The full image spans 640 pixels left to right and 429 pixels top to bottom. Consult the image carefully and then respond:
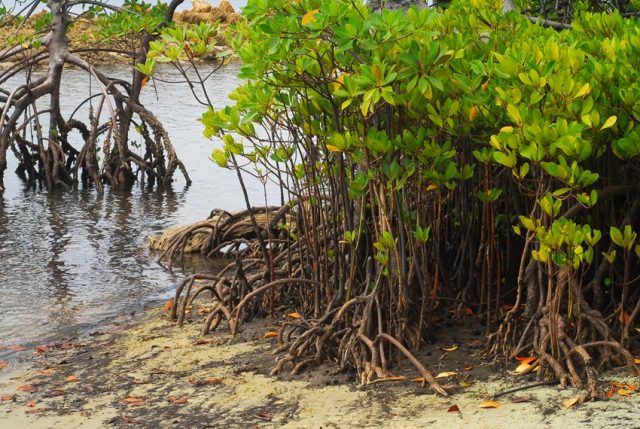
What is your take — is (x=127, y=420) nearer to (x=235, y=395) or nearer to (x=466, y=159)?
(x=235, y=395)

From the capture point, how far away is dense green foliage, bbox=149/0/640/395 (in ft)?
14.2

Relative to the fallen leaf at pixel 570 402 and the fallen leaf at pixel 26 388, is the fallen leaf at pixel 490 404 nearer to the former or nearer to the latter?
the fallen leaf at pixel 570 402

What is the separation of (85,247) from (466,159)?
5.43 metres

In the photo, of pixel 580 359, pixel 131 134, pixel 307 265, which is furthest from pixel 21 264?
pixel 131 134

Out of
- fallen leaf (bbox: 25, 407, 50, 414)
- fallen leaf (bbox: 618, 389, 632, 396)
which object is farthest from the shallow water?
fallen leaf (bbox: 618, 389, 632, 396)

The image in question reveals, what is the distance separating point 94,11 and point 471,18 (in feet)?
26.7

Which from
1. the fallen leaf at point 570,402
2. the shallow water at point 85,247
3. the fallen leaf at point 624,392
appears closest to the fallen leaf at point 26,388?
the shallow water at point 85,247

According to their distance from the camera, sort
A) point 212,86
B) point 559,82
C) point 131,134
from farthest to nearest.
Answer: point 212,86 < point 131,134 < point 559,82

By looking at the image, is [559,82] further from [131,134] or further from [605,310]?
[131,134]

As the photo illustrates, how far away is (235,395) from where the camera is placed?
4902 mm

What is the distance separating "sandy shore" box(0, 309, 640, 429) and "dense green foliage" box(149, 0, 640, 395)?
0.23 m

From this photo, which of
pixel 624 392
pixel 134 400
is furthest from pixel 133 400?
pixel 624 392

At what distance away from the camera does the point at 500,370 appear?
15.6ft

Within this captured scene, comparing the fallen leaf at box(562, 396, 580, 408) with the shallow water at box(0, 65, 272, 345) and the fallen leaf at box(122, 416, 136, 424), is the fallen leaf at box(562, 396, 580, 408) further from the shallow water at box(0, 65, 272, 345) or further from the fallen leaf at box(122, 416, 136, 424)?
the shallow water at box(0, 65, 272, 345)
